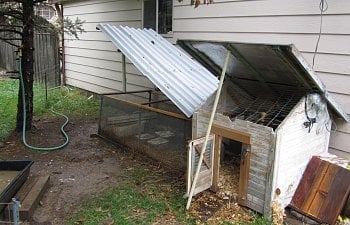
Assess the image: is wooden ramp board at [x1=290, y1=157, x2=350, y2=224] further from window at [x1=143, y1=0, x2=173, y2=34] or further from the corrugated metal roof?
window at [x1=143, y1=0, x2=173, y2=34]

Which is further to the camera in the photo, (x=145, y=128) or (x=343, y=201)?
(x=145, y=128)

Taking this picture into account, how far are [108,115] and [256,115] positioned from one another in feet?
10.9

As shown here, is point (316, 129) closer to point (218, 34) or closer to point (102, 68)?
point (218, 34)

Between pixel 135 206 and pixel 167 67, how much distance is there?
2359mm

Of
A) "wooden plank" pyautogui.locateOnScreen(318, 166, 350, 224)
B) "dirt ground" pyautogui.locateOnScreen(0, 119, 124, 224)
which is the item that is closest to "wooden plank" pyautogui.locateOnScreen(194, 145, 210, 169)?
"wooden plank" pyautogui.locateOnScreen(318, 166, 350, 224)

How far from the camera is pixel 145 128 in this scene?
548 cm

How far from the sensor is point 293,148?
3697 mm

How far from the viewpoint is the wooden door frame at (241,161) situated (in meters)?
3.68

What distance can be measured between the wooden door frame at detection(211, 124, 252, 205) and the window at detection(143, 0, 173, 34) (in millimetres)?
3884

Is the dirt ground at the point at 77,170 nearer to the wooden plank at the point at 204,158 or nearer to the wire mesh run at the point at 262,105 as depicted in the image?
the wooden plank at the point at 204,158

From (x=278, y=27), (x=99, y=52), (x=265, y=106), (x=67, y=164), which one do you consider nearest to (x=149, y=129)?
(x=67, y=164)

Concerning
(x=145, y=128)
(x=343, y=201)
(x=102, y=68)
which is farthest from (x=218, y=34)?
(x=102, y=68)

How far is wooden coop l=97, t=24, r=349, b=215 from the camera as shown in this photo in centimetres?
350

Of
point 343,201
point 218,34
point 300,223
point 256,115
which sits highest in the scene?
point 218,34
